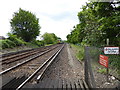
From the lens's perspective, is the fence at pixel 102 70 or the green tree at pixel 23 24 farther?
the green tree at pixel 23 24

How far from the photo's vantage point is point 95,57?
3988mm

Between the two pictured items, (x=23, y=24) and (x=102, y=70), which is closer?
(x=102, y=70)

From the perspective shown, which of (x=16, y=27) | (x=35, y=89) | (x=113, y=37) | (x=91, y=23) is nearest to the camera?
(x=35, y=89)

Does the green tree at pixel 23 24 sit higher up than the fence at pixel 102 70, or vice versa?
the green tree at pixel 23 24

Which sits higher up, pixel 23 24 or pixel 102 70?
pixel 23 24

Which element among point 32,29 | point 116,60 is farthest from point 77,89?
point 32,29

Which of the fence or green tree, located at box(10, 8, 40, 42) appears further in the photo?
green tree, located at box(10, 8, 40, 42)

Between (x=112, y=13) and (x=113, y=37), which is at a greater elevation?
(x=112, y=13)

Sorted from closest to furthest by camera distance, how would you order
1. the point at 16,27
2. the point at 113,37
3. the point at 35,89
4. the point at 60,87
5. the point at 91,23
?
Answer: the point at 35,89 < the point at 60,87 < the point at 113,37 < the point at 91,23 < the point at 16,27

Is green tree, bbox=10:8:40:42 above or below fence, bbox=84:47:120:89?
Result: above

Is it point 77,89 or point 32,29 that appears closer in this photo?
point 77,89

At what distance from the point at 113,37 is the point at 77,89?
3.69m

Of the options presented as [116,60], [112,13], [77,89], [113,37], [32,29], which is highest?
[32,29]

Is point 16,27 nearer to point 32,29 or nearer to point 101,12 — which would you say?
point 32,29
